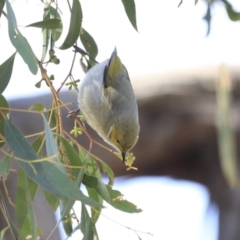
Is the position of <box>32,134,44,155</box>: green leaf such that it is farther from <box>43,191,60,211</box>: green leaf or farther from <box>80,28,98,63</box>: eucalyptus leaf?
<box>80,28,98,63</box>: eucalyptus leaf

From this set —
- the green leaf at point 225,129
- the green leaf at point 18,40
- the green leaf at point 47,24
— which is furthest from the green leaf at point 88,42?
the green leaf at point 225,129

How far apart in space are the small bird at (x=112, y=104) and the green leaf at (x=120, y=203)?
0.50 meters

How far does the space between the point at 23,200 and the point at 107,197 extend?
179 millimetres

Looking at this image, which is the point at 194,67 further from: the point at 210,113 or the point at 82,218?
the point at 82,218

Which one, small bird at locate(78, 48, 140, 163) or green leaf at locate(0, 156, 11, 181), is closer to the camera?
green leaf at locate(0, 156, 11, 181)

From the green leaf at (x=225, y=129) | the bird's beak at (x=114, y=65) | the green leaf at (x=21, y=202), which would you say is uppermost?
the green leaf at (x=225, y=129)

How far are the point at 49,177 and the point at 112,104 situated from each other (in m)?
0.85

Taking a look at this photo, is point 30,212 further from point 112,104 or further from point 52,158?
point 112,104

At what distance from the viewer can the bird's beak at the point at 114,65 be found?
6.11 feet

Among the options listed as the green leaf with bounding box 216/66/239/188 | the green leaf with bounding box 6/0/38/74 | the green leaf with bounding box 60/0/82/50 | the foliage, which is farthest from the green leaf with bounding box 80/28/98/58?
the green leaf with bounding box 216/66/239/188

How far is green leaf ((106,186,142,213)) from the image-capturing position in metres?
1.28

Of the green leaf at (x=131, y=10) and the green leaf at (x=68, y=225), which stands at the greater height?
the green leaf at (x=131, y=10)

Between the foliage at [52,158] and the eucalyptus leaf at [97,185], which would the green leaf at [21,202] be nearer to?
the foliage at [52,158]

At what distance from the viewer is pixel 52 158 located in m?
1.13
